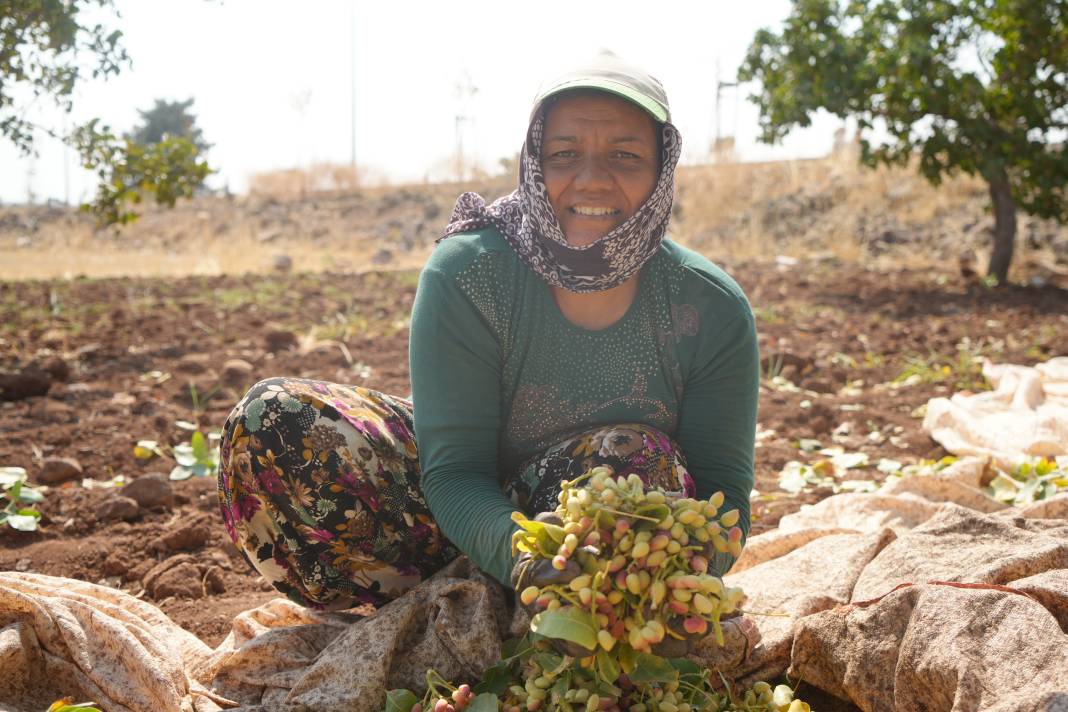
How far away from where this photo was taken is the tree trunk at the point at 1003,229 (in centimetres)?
884

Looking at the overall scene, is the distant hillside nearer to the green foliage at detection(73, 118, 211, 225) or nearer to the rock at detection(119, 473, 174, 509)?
the green foliage at detection(73, 118, 211, 225)

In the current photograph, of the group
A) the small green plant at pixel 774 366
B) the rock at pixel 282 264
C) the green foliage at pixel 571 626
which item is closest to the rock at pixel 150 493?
the green foliage at pixel 571 626

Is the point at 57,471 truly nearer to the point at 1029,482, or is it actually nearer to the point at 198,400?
the point at 198,400

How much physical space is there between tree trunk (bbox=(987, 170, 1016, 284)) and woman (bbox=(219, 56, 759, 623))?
7.74m

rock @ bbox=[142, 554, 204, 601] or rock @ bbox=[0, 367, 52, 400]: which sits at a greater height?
rock @ bbox=[0, 367, 52, 400]

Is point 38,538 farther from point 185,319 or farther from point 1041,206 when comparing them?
point 1041,206

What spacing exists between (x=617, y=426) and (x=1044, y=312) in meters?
6.14

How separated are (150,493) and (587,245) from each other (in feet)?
6.42

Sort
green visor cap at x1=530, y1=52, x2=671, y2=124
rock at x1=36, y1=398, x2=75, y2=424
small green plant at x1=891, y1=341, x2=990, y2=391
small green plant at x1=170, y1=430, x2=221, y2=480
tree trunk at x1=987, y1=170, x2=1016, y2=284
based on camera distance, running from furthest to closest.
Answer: tree trunk at x1=987, y1=170, x2=1016, y2=284
small green plant at x1=891, y1=341, x2=990, y2=391
rock at x1=36, y1=398, x2=75, y2=424
small green plant at x1=170, y1=430, x2=221, y2=480
green visor cap at x1=530, y1=52, x2=671, y2=124

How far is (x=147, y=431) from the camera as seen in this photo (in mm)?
4168

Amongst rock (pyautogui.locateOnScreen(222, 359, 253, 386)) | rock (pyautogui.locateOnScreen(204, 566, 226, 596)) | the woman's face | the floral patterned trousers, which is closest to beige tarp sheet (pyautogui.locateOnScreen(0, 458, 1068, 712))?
the floral patterned trousers

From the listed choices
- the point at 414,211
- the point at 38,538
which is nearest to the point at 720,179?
the point at 414,211

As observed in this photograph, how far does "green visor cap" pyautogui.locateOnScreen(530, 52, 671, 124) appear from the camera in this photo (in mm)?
1904

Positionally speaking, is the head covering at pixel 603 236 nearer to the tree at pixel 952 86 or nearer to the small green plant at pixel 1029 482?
the small green plant at pixel 1029 482
